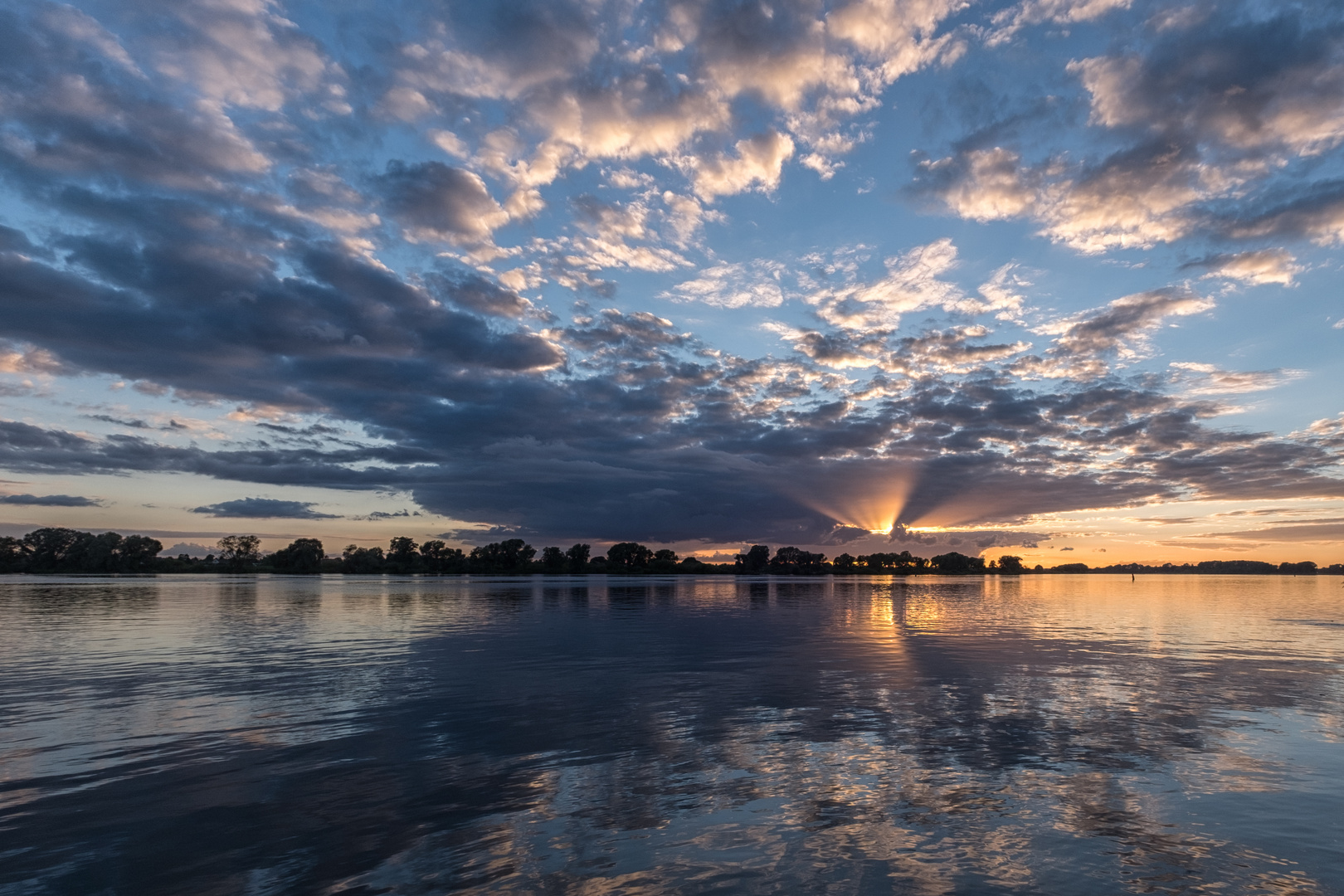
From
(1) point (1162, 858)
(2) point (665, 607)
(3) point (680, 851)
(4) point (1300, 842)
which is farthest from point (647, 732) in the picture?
(2) point (665, 607)

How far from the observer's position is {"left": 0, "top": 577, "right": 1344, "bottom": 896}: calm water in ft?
35.6

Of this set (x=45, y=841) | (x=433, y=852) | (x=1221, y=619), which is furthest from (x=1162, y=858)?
(x=1221, y=619)

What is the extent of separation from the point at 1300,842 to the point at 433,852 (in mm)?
15449

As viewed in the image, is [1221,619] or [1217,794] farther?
[1221,619]

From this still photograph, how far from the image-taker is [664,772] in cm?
1595

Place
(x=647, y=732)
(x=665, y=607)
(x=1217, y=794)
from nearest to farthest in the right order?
(x=1217, y=794) → (x=647, y=732) → (x=665, y=607)

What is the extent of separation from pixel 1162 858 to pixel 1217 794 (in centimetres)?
478

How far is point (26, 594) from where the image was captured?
89.4m

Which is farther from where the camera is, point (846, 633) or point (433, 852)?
point (846, 633)

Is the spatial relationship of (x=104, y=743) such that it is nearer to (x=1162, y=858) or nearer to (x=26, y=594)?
(x=1162, y=858)

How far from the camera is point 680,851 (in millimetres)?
11469

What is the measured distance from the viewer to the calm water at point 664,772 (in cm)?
1085

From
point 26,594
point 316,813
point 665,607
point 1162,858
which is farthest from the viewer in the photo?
point 26,594

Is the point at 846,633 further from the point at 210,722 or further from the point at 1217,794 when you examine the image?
the point at 210,722
